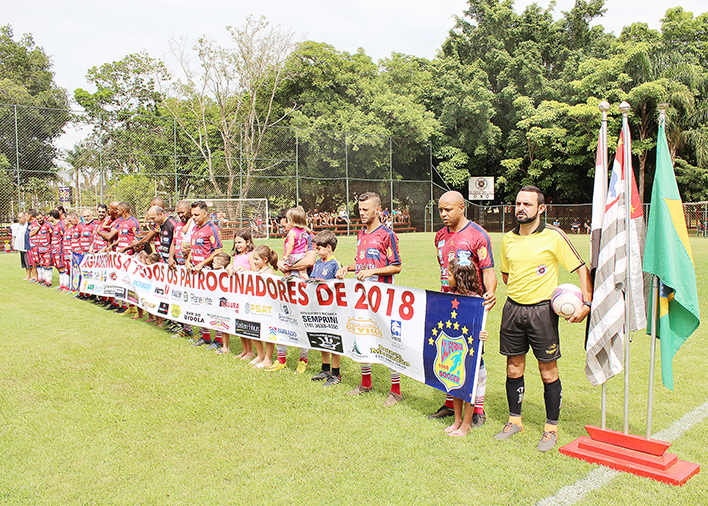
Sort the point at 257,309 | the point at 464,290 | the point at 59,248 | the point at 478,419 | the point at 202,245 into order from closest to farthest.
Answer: the point at 464,290, the point at 478,419, the point at 257,309, the point at 202,245, the point at 59,248

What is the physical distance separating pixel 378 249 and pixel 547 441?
7.20 feet

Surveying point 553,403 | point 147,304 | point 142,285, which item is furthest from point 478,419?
point 142,285

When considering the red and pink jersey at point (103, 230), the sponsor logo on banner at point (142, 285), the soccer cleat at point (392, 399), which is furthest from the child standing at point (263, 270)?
Result: the red and pink jersey at point (103, 230)

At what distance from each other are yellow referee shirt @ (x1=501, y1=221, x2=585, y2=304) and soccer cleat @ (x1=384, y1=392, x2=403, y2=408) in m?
1.65

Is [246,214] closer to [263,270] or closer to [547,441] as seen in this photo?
[263,270]

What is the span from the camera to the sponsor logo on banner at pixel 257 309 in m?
6.30

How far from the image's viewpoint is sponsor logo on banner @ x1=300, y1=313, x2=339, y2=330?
5559 millimetres

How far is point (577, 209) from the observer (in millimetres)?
35969

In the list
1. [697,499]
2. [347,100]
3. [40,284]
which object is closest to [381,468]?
[697,499]

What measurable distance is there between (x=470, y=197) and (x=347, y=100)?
1206cm

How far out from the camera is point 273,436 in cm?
430

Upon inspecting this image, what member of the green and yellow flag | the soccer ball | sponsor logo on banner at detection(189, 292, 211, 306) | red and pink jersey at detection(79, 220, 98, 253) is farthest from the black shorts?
red and pink jersey at detection(79, 220, 98, 253)

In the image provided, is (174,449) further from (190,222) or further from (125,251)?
(125,251)

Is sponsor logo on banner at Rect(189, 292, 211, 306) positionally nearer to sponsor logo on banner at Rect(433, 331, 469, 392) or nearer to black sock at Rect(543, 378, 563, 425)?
sponsor logo on banner at Rect(433, 331, 469, 392)
